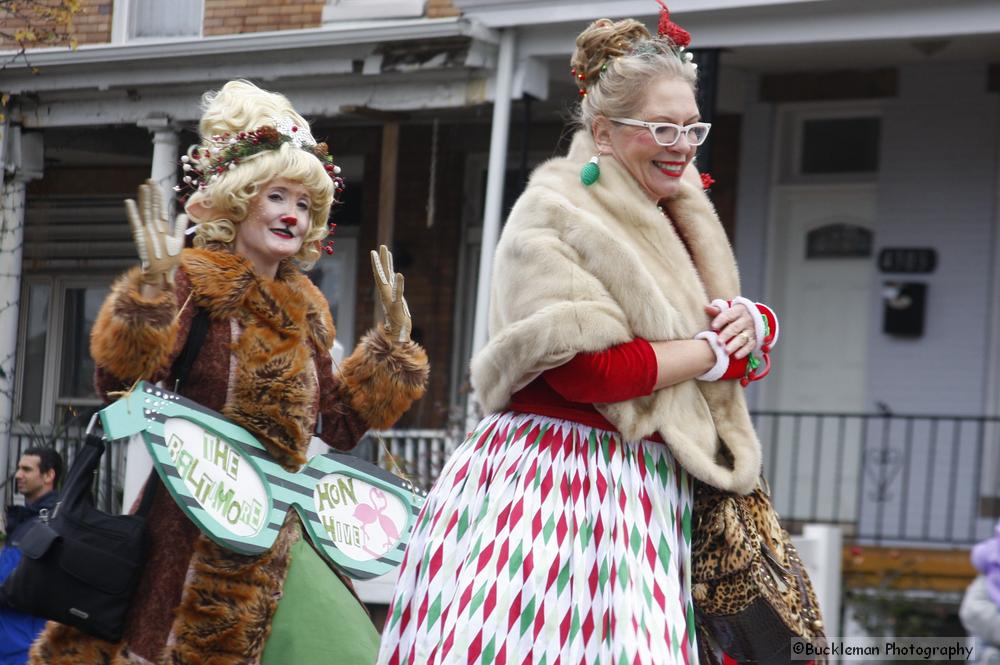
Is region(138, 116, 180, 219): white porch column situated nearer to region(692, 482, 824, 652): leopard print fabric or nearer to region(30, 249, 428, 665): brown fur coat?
region(30, 249, 428, 665): brown fur coat

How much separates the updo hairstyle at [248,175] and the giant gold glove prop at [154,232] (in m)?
0.38

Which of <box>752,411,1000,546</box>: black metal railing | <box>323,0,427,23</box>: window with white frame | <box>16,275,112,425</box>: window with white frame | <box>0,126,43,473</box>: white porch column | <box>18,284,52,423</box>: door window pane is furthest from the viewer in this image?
<box>323,0,427,23</box>: window with white frame

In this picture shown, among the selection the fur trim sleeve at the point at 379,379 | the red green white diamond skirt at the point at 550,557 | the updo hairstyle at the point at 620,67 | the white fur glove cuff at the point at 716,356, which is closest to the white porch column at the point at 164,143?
the fur trim sleeve at the point at 379,379

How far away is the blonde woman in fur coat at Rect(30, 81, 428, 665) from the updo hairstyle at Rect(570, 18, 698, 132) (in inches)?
30.5

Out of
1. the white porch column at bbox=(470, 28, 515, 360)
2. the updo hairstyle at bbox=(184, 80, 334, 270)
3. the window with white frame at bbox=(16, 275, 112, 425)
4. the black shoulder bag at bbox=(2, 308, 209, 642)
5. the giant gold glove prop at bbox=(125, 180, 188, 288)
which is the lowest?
the black shoulder bag at bbox=(2, 308, 209, 642)

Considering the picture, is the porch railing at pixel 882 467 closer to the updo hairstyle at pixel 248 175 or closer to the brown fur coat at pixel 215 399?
the updo hairstyle at pixel 248 175

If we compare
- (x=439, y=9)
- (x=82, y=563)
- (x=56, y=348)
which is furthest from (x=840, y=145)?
(x=82, y=563)

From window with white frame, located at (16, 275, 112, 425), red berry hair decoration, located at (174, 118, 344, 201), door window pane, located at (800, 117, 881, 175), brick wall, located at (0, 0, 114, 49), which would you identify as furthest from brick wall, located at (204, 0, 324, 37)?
red berry hair decoration, located at (174, 118, 344, 201)

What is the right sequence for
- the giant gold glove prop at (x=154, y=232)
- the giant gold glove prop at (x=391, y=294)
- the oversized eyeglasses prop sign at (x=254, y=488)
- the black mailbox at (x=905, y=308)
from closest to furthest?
1. the giant gold glove prop at (x=154, y=232)
2. the oversized eyeglasses prop sign at (x=254, y=488)
3. the giant gold glove prop at (x=391, y=294)
4. the black mailbox at (x=905, y=308)

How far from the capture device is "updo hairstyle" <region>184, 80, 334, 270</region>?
408cm

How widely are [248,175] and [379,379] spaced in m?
0.66

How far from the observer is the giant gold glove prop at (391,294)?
4.19 m

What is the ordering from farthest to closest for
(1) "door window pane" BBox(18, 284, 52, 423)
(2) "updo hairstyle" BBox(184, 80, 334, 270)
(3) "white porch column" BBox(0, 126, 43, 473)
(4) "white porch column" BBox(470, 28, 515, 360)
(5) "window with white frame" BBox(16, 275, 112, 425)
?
(3) "white porch column" BBox(0, 126, 43, 473), (4) "white porch column" BBox(470, 28, 515, 360), (1) "door window pane" BBox(18, 284, 52, 423), (5) "window with white frame" BBox(16, 275, 112, 425), (2) "updo hairstyle" BBox(184, 80, 334, 270)

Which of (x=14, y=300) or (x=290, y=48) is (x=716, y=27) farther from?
(x=14, y=300)
